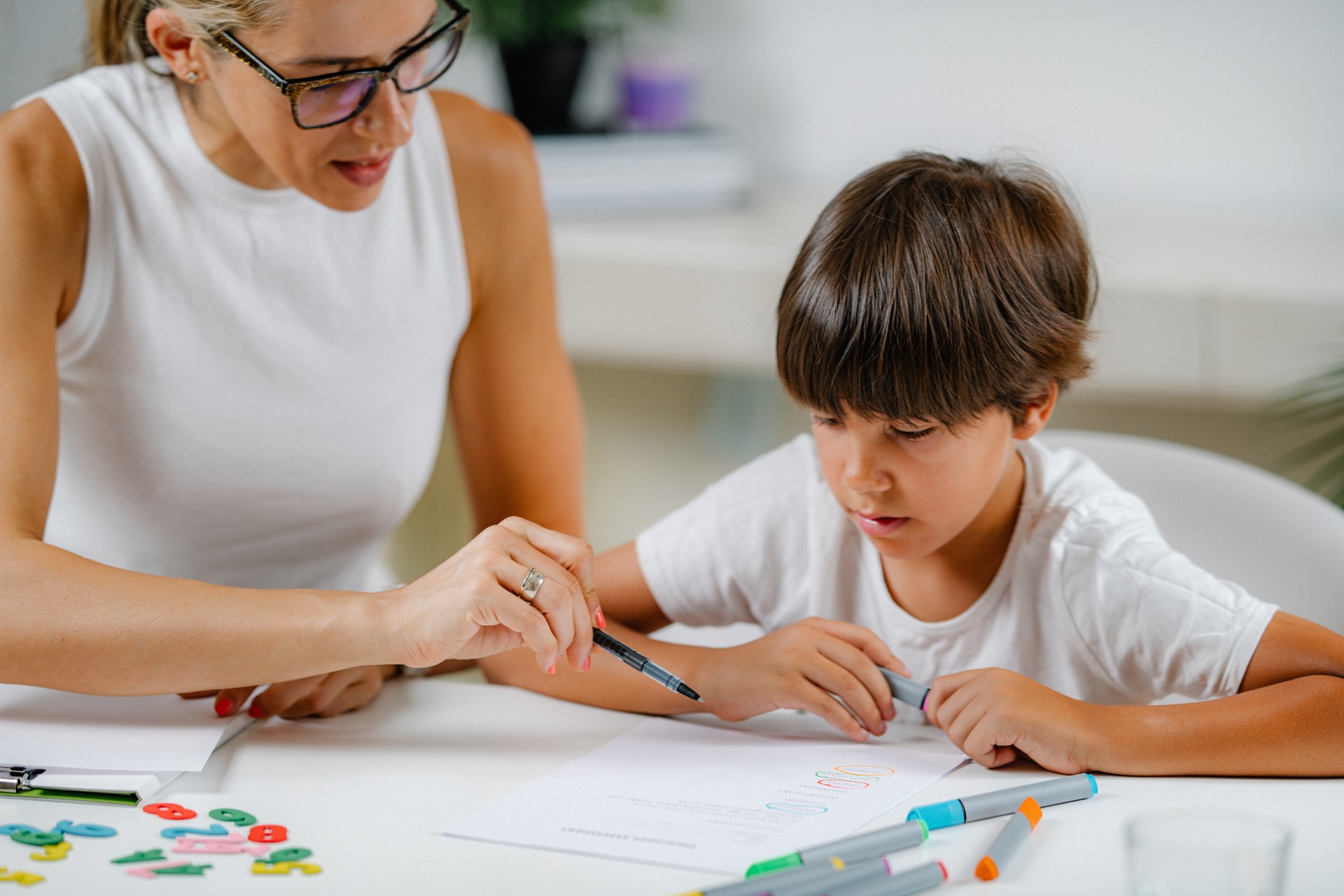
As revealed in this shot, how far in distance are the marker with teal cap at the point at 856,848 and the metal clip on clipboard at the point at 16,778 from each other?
1.53 feet

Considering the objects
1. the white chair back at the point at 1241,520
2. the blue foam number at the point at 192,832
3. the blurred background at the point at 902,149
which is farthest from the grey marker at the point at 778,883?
the blurred background at the point at 902,149

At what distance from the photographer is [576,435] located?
1.32 metres

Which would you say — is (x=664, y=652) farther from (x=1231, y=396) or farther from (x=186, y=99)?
(x=1231, y=396)

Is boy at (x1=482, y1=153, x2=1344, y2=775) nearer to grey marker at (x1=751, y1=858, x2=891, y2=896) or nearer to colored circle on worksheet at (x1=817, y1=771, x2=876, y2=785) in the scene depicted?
colored circle on worksheet at (x1=817, y1=771, x2=876, y2=785)

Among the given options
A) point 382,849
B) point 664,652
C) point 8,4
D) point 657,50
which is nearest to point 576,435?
point 664,652

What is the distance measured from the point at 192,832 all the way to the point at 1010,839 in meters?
0.47

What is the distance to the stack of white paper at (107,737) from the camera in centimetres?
83

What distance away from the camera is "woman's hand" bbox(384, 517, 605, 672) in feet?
2.77

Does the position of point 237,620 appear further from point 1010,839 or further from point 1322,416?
point 1322,416

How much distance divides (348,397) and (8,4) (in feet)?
5.44

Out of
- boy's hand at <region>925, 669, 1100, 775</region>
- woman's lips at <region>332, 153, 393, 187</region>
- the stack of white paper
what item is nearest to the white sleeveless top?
woman's lips at <region>332, 153, 393, 187</region>

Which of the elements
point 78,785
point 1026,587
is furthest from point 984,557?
point 78,785

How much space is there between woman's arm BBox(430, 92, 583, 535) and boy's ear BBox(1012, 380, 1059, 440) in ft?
1.53

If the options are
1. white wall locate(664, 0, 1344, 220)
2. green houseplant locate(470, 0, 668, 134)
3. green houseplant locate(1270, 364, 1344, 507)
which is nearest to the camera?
green houseplant locate(1270, 364, 1344, 507)
